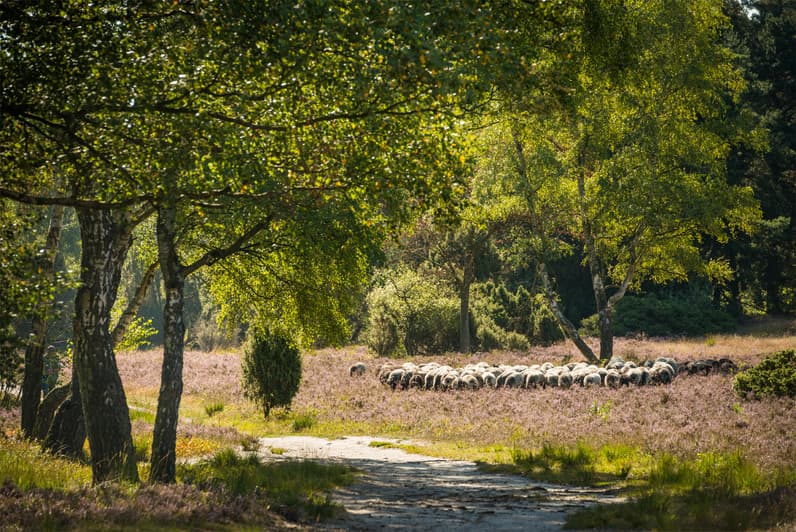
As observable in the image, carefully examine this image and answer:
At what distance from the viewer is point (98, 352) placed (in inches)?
457

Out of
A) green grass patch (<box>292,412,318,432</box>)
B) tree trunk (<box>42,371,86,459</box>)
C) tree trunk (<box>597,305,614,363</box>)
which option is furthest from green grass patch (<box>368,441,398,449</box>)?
tree trunk (<box>597,305,614,363</box>)

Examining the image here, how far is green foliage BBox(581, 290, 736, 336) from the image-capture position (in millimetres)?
47156

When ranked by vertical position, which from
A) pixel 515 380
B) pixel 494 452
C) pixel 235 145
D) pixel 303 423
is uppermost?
pixel 235 145

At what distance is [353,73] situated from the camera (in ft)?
30.9

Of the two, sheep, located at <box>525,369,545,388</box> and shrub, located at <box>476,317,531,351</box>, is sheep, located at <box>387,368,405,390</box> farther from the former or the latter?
shrub, located at <box>476,317,531,351</box>

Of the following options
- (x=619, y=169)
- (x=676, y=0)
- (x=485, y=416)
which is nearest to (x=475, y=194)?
(x=619, y=169)

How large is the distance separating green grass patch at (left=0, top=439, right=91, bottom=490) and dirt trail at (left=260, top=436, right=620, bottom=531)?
4.07m

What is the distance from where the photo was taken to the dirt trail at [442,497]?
10.0 metres

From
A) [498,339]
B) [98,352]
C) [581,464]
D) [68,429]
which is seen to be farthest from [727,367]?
[98,352]

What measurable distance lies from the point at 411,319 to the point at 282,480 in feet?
96.1

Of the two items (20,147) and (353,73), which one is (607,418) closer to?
(353,73)

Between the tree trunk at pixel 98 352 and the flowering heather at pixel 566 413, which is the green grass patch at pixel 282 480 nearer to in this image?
the tree trunk at pixel 98 352

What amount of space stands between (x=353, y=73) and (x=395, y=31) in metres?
0.78

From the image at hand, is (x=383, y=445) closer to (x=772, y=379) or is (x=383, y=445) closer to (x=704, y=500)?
(x=772, y=379)
